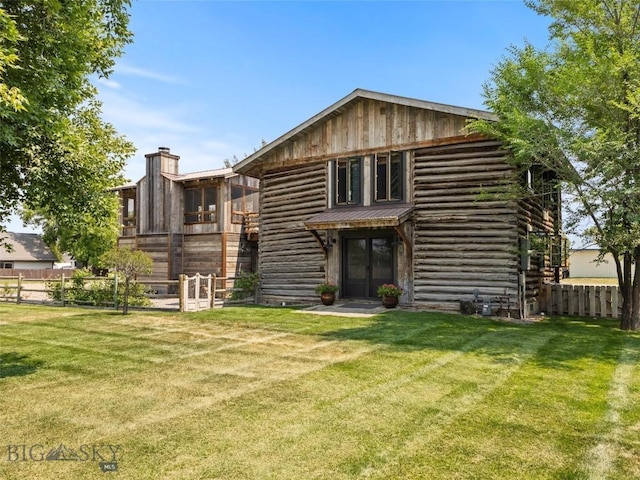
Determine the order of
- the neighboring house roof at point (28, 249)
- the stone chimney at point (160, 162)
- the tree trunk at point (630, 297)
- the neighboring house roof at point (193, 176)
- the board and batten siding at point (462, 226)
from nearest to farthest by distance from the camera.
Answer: the tree trunk at point (630, 297)
the board and batten siding at point (462, 226)
the neighboring house roof at point (193, 176)
the stone chimney at point (160, 162)
the neighboring house roof at point (28, 249)

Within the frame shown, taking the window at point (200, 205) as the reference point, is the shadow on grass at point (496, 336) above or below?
below

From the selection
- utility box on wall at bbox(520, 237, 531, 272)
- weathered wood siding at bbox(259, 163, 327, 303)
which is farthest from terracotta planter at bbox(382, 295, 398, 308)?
utility box on wall at bbox(520, 237, 531, 272)

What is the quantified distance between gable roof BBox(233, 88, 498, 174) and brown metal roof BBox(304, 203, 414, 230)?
3.34 metres

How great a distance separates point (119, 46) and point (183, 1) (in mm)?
2472

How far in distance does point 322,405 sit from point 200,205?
20107mm

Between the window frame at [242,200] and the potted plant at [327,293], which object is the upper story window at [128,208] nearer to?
the window frame at [242,200]

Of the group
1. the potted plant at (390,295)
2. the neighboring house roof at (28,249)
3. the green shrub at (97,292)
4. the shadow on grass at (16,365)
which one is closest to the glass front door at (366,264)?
the potted plant at (390,295)

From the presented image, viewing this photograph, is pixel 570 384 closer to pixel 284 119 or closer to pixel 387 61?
pixel 387 61

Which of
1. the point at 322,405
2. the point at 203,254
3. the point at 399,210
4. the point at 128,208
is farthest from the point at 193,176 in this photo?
the point at 322,405

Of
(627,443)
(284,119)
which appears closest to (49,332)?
(627,443)

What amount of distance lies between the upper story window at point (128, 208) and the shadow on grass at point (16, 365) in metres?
19.4

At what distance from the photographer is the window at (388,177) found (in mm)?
15258

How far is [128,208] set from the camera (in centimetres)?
2738

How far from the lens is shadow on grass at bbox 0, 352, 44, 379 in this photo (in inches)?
280
